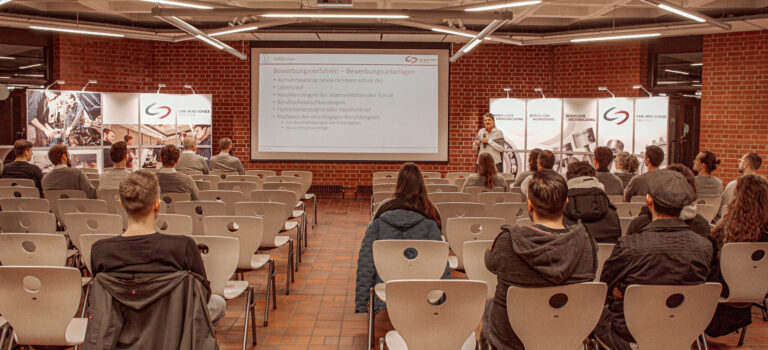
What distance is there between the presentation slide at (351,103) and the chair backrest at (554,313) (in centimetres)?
1015

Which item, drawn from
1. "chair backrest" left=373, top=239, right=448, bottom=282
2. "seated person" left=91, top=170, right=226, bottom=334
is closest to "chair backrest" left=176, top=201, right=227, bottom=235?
"chair backrest" left=373, top=239, right=448, bottom=282

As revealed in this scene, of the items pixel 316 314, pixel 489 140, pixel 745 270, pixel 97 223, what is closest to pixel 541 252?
pixel 745 270

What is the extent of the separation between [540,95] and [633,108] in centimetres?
222

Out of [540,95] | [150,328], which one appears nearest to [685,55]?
[540,95]

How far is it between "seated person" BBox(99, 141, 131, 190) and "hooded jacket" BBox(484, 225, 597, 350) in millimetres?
4807

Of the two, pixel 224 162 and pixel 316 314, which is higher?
pixel 224 162

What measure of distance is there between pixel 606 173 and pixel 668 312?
147 inches

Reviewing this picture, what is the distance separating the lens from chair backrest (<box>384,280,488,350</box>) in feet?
9.18

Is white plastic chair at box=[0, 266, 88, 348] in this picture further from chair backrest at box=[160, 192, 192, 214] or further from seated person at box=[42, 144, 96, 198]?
seated person at box=[42, 144, 96, 198]

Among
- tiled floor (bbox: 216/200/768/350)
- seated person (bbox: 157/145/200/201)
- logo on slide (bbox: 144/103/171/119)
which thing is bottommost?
tiled floor (bbox: 216/200/768/350)

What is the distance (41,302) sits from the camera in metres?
2.96

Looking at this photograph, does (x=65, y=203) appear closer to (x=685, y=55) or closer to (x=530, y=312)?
(x=530, y=312)

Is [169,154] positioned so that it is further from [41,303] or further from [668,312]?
[668,312]

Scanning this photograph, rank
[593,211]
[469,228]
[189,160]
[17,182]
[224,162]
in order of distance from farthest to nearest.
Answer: [224,162] < [189,160] < [17,182] < [469,228] < [593,211]
